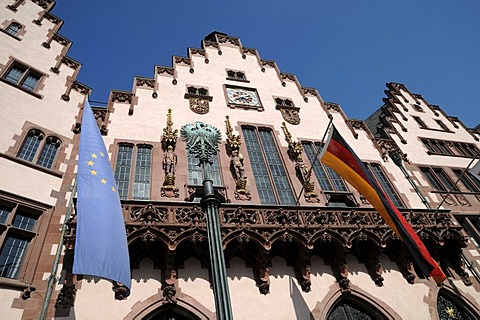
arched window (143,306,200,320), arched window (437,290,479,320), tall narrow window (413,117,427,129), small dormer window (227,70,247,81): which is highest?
small dormer window (227,70,247,81)

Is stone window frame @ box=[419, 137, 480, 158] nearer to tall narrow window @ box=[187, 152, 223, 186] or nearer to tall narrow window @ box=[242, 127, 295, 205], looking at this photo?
tall narrow window @ box=[242, 127, 295, 205]

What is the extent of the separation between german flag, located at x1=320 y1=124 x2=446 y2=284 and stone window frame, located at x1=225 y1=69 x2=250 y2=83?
1094 centimetres

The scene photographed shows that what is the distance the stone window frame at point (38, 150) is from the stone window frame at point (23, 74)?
197 cm

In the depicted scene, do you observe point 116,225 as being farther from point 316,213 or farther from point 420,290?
point 420,290

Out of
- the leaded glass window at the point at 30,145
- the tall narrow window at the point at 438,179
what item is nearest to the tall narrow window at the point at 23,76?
the leaded glass window at the point at 30,145

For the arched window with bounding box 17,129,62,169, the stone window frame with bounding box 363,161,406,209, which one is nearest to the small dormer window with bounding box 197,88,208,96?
the arched window with bounding box 17,129,62,169

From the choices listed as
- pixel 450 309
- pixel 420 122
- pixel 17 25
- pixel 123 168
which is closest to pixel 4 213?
pixel 123 168

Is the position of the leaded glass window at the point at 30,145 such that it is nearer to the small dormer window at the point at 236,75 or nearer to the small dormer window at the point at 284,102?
the small dormer window at the point at 236,75

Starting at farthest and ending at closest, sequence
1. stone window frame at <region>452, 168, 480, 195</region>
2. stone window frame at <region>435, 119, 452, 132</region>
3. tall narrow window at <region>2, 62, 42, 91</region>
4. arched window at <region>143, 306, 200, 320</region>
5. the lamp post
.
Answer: stone window frame at <region>435, 119, 452, 132</region>, stone window frame at <region>452, 168, 480, 195</region>, tall narrow window at <region>2, 62, 42, 91</region>, arched window at <region>143, 306, 200, 320</region>, the lamp post

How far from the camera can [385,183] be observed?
1672 cm

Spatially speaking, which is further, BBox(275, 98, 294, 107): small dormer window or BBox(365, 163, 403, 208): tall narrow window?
BBox(275, 98, 294, 107): small dormer window

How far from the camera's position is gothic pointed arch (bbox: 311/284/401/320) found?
35.3 feet

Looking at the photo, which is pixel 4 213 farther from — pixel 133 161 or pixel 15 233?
pixel 133 161

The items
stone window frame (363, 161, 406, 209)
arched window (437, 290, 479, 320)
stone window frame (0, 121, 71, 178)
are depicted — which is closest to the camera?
stone window frame (0, 121, 71, 178)
